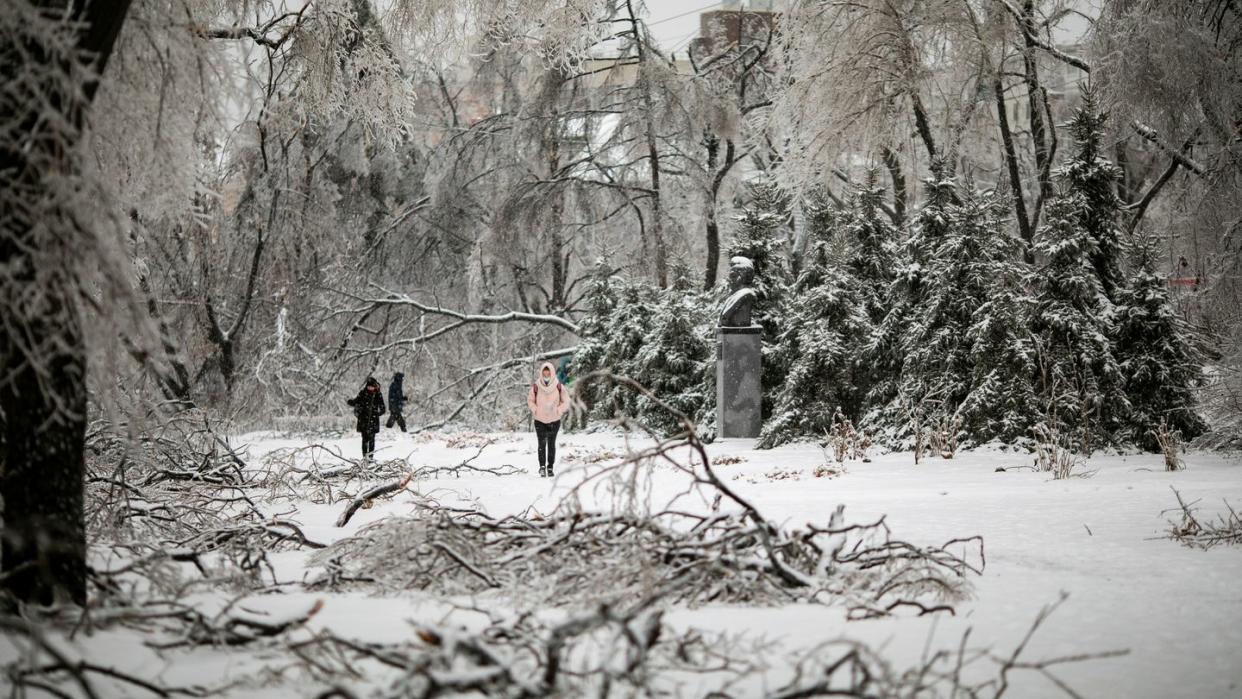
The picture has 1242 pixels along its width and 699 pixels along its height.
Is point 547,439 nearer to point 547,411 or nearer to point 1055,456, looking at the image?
point 547,411

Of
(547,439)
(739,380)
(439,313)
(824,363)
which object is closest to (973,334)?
(824,363)

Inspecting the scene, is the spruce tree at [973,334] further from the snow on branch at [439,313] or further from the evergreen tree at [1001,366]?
the snow on branch at [439,313]

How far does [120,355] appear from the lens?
3297 millimetres

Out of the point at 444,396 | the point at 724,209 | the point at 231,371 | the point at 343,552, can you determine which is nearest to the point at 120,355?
the point at 343,552

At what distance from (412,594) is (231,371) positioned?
13952 millimetres

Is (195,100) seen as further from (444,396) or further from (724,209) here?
(724,209)

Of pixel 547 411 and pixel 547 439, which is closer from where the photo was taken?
pixel 547 439

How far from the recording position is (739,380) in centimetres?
1546

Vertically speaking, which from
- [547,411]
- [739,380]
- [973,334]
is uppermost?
[973,334]

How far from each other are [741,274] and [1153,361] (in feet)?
19.8

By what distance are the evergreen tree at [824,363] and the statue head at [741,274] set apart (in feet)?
3.71

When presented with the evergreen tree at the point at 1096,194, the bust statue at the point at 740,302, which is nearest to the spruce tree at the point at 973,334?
the evergreen tree at the point at 1096,194

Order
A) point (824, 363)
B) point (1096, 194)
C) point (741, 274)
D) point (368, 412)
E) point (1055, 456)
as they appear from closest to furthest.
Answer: point (1055, 456), point (1096, 194), point (368, 412), point (824, 363), point (741, 274)

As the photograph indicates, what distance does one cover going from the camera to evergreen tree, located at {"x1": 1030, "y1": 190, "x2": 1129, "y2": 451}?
12.0 meters
